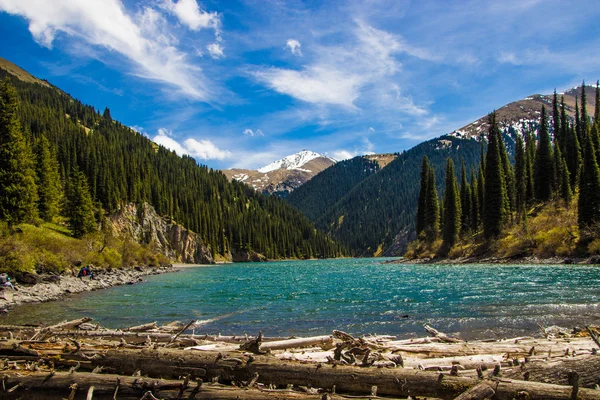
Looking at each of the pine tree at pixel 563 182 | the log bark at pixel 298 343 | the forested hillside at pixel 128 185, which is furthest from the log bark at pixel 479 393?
the pine tree at pixel 563 182

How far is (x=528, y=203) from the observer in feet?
268

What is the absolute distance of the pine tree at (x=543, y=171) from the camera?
3081 inches

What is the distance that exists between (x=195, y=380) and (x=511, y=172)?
96.8 m

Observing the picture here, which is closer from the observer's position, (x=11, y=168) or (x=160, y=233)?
(x=11, y=168)

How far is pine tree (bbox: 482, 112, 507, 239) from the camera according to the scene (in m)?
71.4

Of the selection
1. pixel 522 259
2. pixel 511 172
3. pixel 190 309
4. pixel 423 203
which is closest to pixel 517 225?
pixel 522 259

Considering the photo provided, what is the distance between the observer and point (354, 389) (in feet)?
24.5

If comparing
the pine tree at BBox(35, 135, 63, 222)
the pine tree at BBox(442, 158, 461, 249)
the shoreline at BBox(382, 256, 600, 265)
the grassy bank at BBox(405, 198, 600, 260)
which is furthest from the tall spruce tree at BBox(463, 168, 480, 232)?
the pine tree at BBox(35, 135, 63, 222)

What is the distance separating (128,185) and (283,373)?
123645 millimetres

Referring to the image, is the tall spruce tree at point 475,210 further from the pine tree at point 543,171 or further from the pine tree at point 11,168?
the pine tree at point 11,168

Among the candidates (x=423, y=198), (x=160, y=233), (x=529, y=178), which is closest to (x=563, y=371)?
(x=529, y=178)

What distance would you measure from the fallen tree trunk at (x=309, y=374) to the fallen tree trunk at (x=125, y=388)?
1.69 feet

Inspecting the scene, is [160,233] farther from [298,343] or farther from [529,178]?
[298,343]

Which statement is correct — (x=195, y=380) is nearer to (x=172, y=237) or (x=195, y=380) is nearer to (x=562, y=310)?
(x=562, y=310)
